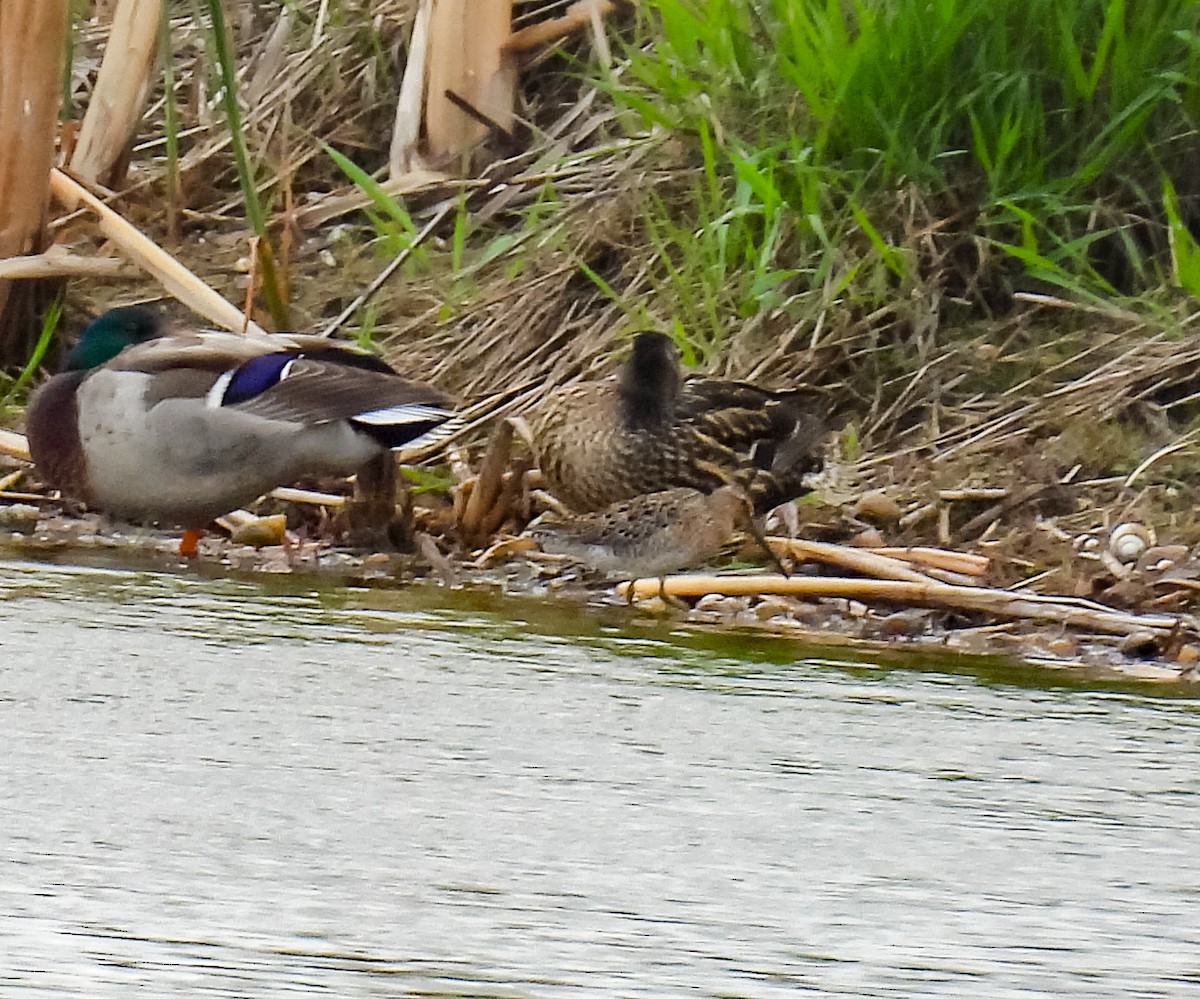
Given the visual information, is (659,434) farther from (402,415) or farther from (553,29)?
(553,29)

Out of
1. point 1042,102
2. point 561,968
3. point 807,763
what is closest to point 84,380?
point 1042,102

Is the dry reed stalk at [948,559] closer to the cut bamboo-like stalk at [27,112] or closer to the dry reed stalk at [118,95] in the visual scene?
the cut bamboo-like stalk at [27,112]

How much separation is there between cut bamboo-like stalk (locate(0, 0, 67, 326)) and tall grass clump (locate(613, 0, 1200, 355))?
164cm

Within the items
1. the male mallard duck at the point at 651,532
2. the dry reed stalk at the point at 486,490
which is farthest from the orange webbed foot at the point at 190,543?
the male mallard duck at the point at 651,532

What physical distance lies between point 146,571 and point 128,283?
2.32m

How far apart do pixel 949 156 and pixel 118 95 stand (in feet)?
8.69

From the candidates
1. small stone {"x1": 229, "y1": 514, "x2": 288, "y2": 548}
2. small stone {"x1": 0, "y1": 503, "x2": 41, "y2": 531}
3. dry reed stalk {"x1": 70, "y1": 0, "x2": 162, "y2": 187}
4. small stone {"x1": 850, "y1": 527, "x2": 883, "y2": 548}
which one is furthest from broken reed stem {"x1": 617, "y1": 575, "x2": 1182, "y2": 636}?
dry reed stalk {"x1": 70, "y1": 0, "x2": 162, "y2": 187}

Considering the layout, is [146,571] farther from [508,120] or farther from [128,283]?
[508,120]

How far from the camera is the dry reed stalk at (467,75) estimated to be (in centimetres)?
704

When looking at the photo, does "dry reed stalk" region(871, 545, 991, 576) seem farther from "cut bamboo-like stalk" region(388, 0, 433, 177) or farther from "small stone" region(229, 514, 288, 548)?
"cut bamboo-like stalk" region(388, 0, 433, 177)

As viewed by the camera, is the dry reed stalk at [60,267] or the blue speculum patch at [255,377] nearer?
the blue speculum patch at [255,377]

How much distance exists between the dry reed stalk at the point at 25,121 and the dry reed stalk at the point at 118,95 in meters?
0.70

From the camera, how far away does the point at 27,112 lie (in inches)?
249

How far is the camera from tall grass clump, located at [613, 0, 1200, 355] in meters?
5.63
